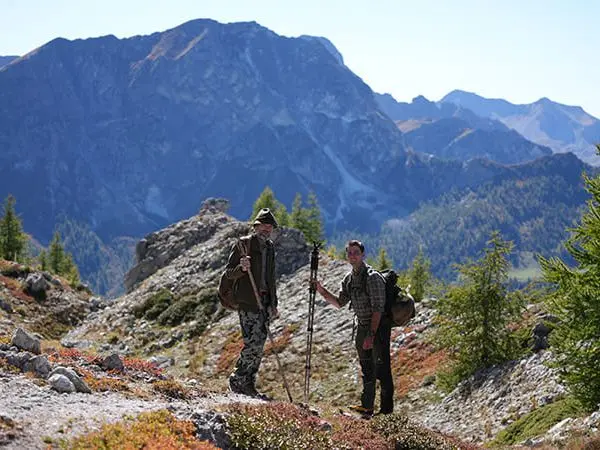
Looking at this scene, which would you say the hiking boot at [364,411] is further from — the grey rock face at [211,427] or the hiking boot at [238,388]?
the grey rock face at [211,427]

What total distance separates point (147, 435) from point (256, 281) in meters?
4.77

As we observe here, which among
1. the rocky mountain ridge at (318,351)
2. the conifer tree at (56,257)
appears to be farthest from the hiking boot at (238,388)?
the conifer tree at (56,257)

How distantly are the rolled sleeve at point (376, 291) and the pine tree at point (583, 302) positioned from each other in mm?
3796

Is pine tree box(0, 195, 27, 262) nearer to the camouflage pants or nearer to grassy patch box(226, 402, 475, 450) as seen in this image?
the camouflage pants

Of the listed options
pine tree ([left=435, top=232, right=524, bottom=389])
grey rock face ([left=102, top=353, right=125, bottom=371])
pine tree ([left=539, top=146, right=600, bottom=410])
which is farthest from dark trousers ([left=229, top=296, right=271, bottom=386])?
pine tree ([left=435, top=232, right=524, bottom=389])

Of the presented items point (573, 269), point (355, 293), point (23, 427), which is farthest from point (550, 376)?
point (23, 427)

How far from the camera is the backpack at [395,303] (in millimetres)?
11938

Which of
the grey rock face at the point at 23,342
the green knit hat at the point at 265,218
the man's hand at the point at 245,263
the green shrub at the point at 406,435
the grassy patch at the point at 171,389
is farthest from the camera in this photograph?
the green knit hat at the point at 265,218

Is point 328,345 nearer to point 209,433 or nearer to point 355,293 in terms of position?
point 355,293

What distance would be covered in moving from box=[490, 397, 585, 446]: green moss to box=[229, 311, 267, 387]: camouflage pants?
6.45 metres

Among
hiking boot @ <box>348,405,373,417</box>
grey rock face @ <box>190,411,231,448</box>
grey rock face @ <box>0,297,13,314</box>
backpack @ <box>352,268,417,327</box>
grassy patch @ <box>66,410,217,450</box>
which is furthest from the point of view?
grey rock face @ <box>0,297,13,314</box>

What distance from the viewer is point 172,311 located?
34594 mm

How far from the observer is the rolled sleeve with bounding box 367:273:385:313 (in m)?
11.5

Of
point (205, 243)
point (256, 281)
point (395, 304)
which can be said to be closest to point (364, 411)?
point (395, 304)
